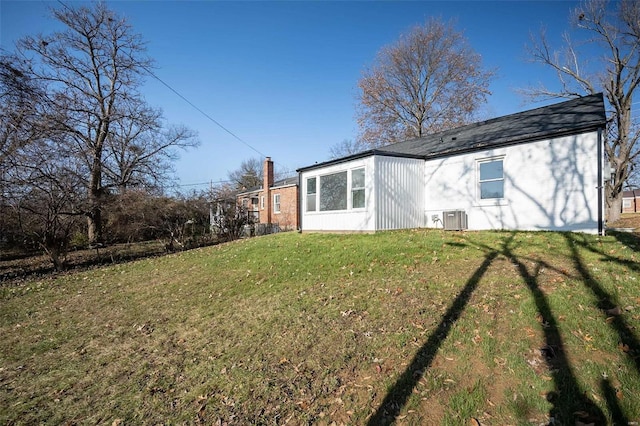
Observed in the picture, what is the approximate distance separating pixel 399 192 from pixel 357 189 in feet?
5.07

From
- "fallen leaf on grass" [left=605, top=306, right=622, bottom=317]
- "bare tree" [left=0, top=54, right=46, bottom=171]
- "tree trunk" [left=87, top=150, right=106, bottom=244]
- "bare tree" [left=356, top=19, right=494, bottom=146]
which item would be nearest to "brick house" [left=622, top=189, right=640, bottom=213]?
"bare tree" [left=356, top=19, right=494, bottom=146]


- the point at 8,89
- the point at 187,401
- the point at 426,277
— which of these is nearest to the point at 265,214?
the point at 8,89

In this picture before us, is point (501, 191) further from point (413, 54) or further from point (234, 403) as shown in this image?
point (413, 54)

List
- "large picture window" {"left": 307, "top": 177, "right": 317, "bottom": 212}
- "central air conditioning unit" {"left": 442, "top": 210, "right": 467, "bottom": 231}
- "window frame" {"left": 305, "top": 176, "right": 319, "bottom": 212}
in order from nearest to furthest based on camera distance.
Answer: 1. "central air conditioning unit" {"left": 442, "top": 210, "right": 467, "bottom": 231}
2. "window frame" {"left": 305, "top": 176, "right": 319, "bottom": 212}
3. "large picture window" {"left": 307, "top": 177, "right": 317, "bottom": 212}

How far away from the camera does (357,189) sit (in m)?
11.7

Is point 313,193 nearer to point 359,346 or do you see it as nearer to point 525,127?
point 525,127

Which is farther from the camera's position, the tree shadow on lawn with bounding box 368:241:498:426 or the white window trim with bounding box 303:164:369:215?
the white window trim with bounding box 303:164:369:215

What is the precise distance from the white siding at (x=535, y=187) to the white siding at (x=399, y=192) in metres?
0.81

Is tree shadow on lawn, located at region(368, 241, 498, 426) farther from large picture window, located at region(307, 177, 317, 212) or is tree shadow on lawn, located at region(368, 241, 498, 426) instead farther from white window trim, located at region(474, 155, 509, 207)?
large picture window, located at region(307, 177, 317, 212)

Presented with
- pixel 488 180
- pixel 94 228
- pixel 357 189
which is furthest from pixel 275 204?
pixel 488 180

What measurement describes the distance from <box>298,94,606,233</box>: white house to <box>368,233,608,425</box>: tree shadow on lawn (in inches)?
216

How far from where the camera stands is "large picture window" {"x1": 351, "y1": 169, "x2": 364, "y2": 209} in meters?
11.5

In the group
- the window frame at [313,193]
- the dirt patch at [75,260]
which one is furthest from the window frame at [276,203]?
the window frame at [313,193]

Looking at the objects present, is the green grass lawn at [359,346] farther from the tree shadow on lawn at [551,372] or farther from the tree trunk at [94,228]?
the tree trunk at [94,228]
